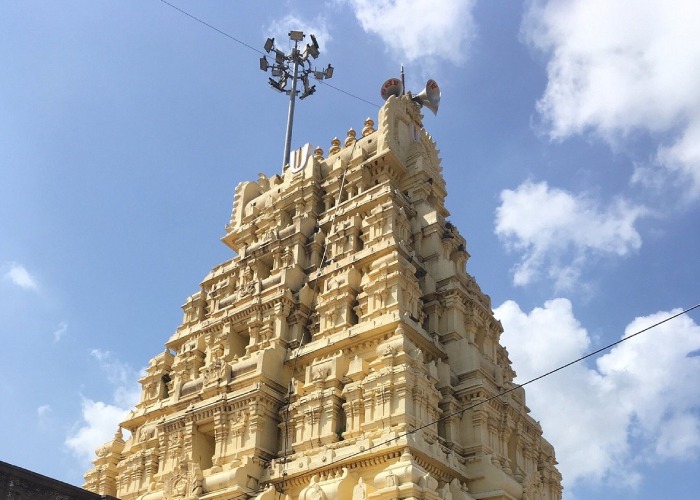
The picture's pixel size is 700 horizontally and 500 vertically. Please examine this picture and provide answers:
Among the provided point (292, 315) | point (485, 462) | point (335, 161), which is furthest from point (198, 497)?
point (335, 161)

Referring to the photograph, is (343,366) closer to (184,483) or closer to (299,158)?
(184,483)

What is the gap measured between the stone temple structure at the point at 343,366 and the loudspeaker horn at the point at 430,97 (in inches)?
67.0

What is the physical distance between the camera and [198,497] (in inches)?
1075

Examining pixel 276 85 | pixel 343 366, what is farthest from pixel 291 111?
pixel 343 366

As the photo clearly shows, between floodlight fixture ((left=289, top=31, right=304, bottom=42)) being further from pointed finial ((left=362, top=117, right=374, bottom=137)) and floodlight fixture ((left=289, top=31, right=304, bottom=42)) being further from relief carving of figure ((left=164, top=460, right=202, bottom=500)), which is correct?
relief carving of figure ((left=164, top=460, right=202, bottom=500))

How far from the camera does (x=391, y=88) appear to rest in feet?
135

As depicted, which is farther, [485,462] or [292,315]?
[292,315]

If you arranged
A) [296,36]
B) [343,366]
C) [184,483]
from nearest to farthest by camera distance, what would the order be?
[184,483] < [343,366] < [296,36]

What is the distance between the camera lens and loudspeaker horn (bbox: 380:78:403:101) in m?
41.0

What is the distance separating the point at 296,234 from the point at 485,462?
1363cm

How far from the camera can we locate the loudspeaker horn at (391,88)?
4104cm

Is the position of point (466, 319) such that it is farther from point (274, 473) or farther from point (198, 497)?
point (198, 497)

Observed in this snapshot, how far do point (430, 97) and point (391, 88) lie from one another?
2207 millimetres

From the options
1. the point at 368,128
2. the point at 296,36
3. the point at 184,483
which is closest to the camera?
the point at 184,483
